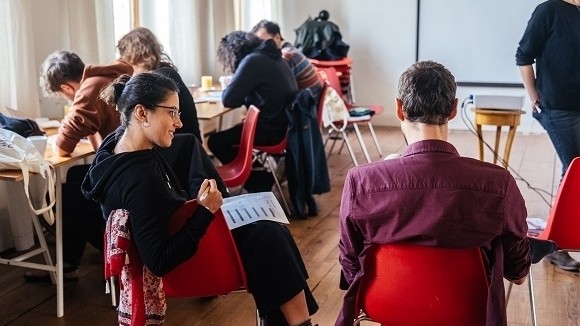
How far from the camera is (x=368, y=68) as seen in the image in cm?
750

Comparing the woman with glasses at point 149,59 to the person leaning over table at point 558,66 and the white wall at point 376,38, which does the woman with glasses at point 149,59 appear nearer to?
the person leaning over table at point 558,66

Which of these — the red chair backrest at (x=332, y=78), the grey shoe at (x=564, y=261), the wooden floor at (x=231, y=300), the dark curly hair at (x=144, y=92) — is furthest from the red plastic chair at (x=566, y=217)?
the red chair backrest at (x=332, y=78)

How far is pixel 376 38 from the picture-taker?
7.42m

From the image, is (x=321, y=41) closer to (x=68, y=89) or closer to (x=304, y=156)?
(x=304, y=156)

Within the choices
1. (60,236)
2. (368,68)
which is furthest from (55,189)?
(368,68)

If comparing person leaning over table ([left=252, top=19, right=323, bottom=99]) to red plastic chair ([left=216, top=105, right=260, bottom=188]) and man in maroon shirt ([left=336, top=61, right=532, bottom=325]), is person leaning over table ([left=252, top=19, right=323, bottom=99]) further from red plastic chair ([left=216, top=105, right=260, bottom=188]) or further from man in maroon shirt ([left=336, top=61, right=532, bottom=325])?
man in maroon shirt ([left=336, top=61, right=532, bottom=325])

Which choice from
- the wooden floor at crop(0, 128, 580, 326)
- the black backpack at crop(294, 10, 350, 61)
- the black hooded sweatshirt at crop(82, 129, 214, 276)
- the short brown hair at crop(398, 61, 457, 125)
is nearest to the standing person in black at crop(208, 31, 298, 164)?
the wooden floor at crop(0, 128, 580, 326)

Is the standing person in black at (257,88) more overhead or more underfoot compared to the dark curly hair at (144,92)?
more underfoot

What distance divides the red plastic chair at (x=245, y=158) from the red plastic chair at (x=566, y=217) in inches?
67.2

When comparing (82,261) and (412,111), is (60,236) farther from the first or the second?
(412,111)

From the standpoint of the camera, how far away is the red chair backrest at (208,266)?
224cm

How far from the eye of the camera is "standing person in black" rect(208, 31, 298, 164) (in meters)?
4.36

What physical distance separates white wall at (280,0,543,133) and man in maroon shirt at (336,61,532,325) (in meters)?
5.51

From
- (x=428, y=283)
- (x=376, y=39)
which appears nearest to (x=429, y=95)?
(x=428, y=283)
